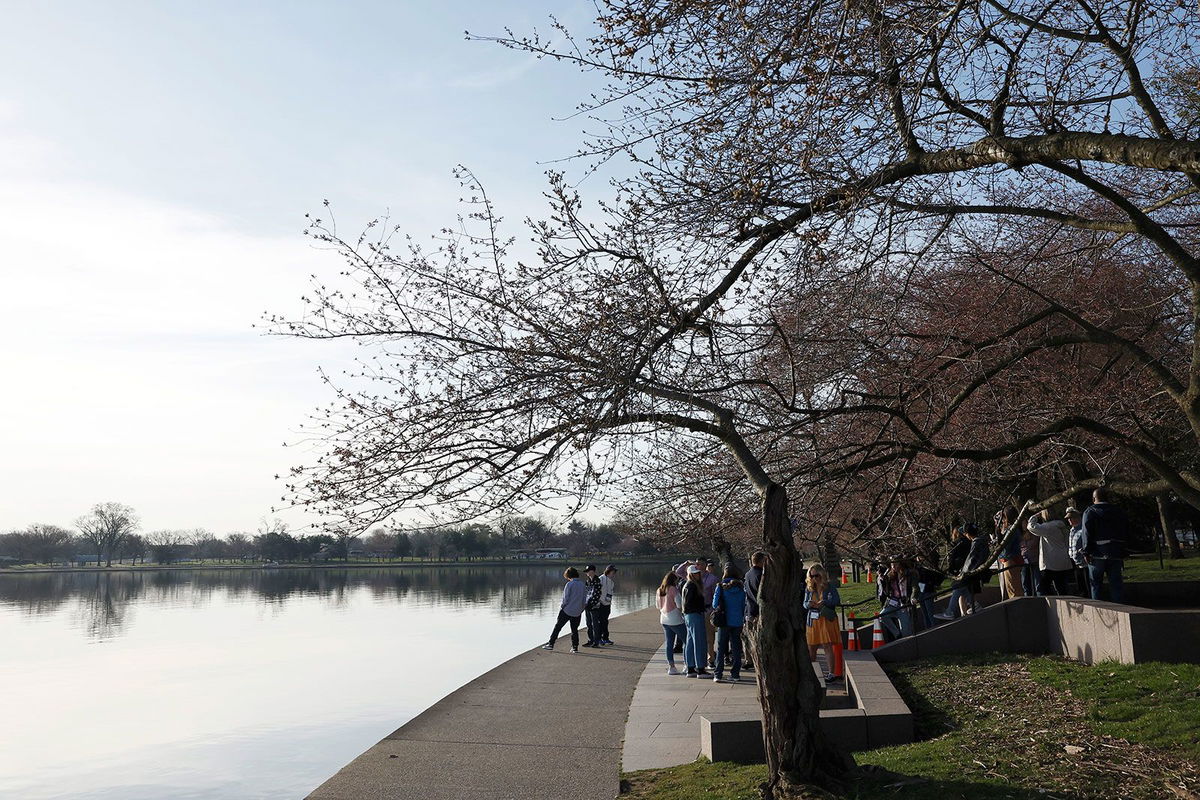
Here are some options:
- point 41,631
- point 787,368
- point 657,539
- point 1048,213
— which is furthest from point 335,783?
point 41,631

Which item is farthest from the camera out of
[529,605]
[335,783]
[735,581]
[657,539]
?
[529,605]

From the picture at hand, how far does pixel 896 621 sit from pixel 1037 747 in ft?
27.2

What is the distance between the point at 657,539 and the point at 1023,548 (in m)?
7.66

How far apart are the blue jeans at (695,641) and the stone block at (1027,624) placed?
451 centimetres

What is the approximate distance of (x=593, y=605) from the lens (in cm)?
2158

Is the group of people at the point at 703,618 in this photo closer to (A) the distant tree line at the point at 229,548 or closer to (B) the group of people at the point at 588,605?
(B) the group of people at the point at 588,605

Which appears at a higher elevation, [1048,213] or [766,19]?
[766,19]

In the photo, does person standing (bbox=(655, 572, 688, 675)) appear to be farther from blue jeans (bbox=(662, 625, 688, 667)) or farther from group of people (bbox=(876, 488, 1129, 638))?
group of people (bbox=(876, 488, 1129, 638))

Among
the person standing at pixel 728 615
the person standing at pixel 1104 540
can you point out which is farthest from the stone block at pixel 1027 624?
the person standing at pixel 728 615

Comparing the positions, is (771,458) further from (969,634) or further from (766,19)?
(969,634)

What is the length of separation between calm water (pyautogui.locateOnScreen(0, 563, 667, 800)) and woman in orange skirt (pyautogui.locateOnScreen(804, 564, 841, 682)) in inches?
277

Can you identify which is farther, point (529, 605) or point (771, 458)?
point (529, 605)

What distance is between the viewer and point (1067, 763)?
8164 mm

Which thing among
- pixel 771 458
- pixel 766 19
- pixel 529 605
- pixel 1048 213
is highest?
pixel 766 19
